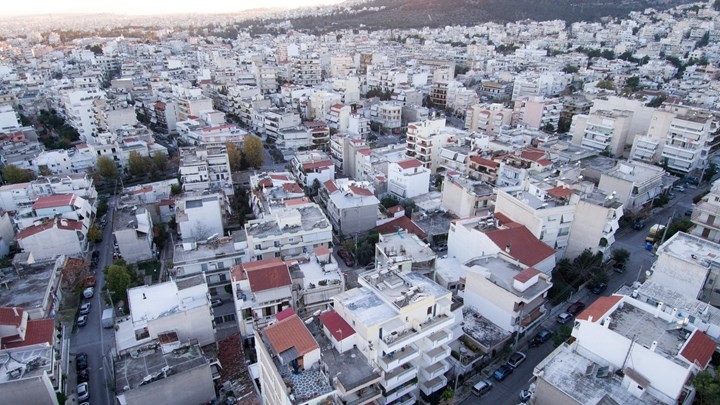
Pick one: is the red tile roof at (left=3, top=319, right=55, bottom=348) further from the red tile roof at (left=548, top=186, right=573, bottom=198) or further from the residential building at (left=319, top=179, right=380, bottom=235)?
the red tile roof at (left=548, top=186, right=573, bottom=198)

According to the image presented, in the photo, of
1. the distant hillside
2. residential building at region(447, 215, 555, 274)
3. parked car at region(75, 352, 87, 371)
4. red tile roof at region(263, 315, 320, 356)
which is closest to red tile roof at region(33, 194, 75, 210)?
parked car at region(75, 352, 87, 371)

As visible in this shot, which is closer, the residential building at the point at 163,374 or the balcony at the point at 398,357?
the balcony at the point at 398,357

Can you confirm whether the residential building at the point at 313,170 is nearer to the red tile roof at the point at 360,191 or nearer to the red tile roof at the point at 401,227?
the red tile roof at the point at 360,191

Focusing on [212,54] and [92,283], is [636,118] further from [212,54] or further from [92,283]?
[212,54]

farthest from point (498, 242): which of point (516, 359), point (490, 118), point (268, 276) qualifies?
point (490, 118)

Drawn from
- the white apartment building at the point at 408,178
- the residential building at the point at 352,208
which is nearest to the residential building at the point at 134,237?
the residential building at the point at 352,208

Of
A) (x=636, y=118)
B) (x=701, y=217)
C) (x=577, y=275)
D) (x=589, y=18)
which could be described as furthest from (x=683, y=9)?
(x=577, y=275)
